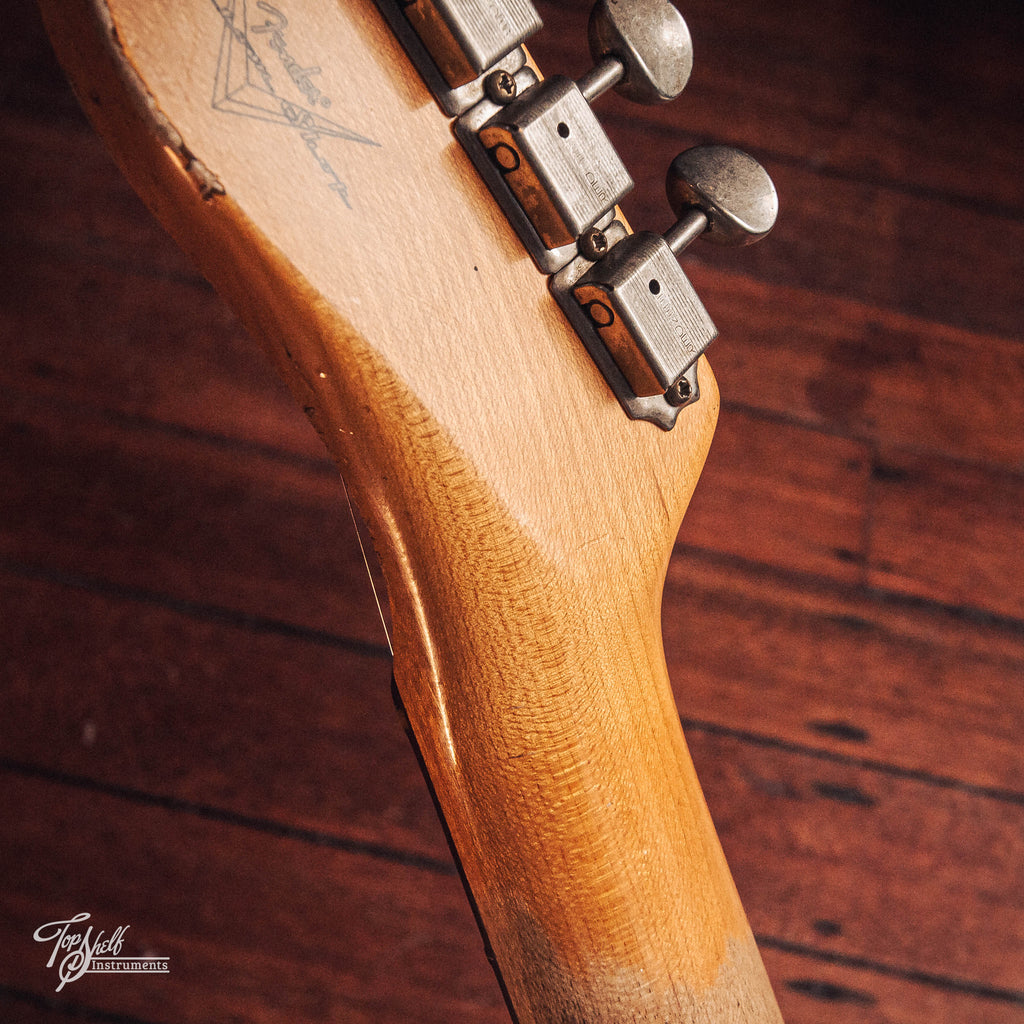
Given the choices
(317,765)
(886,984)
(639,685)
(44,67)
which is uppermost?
(44,67)

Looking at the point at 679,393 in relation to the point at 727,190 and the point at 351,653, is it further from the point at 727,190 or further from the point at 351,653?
the point at 351,653

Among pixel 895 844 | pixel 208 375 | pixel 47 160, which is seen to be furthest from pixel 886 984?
pixel 47 160

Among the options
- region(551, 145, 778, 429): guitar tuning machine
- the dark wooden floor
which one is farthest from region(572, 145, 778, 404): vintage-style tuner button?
the dark wooden floor

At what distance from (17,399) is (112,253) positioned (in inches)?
5.6

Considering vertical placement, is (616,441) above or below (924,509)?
above

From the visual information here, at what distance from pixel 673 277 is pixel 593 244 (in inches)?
1.2

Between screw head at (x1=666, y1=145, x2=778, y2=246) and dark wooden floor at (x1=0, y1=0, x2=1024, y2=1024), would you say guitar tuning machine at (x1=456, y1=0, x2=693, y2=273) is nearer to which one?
screw head at (x1=666, y1=145, x2=778, y2=246)

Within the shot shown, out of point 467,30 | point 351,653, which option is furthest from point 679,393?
point 351,653

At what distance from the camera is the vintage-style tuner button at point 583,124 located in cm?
28

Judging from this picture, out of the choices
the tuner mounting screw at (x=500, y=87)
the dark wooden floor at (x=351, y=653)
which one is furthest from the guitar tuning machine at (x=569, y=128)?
the dark wooden floor at (x=351, y=653)

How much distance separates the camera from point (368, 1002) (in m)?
0.69

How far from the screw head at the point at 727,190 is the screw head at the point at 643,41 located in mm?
26

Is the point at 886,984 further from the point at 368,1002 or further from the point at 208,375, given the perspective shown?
the point at 208,375

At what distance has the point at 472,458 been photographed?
0.28 metres
